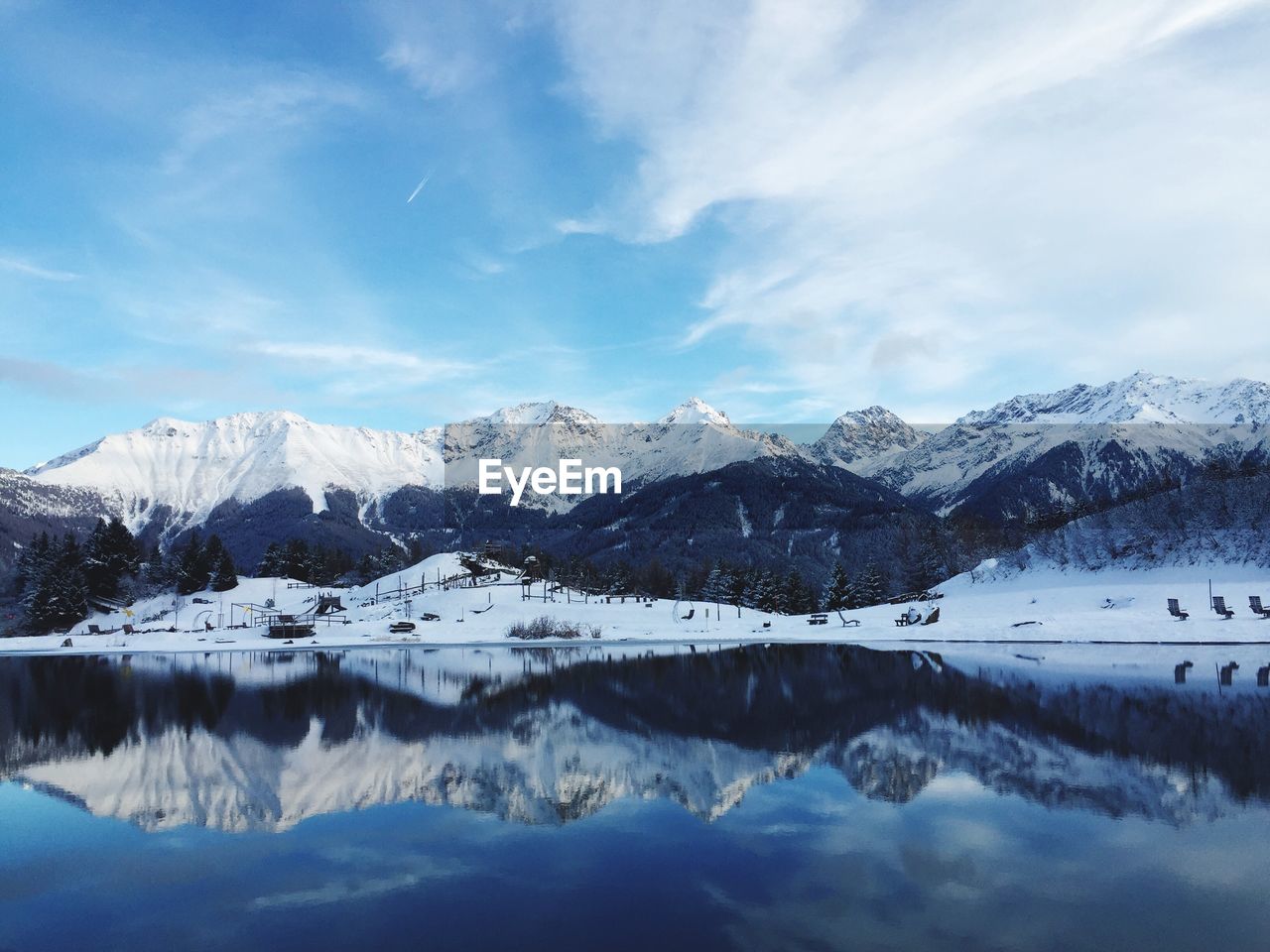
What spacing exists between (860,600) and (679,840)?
85023 mm

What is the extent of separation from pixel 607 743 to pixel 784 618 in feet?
199

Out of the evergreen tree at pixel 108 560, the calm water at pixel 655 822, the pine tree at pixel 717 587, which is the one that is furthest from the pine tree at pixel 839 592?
the evergreen tree at pixel 108 560

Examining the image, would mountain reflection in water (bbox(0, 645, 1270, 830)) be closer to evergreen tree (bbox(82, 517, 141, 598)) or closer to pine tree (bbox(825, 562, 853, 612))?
pine tree (bbox(825, 562, 853, 612))

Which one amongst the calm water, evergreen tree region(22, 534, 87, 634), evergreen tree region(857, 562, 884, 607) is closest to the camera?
the calm water

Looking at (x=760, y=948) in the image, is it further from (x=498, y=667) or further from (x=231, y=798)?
(x=498, y=667)

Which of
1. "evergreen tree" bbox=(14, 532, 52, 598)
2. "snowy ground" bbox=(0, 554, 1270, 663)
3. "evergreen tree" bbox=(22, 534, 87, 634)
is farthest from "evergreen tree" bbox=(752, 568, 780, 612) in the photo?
"evergreen tree" bbox=(14, 532, 52, 598)

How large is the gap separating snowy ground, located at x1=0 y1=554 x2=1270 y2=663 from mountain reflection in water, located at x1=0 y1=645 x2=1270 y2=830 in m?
20.2

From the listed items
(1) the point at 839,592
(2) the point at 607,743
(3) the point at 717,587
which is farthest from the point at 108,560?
(2) the point at 607,743

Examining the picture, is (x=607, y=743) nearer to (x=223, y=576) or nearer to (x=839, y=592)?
(x=839, y=592)

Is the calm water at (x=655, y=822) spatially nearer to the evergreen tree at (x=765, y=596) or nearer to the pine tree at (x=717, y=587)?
the evergreen tree at (x=765, y=596)

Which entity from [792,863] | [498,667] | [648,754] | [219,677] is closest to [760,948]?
[792,863]

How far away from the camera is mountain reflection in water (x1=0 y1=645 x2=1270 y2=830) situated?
719 inches

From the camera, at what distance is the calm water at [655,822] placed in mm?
11555

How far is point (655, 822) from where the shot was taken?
1664 centimetres
